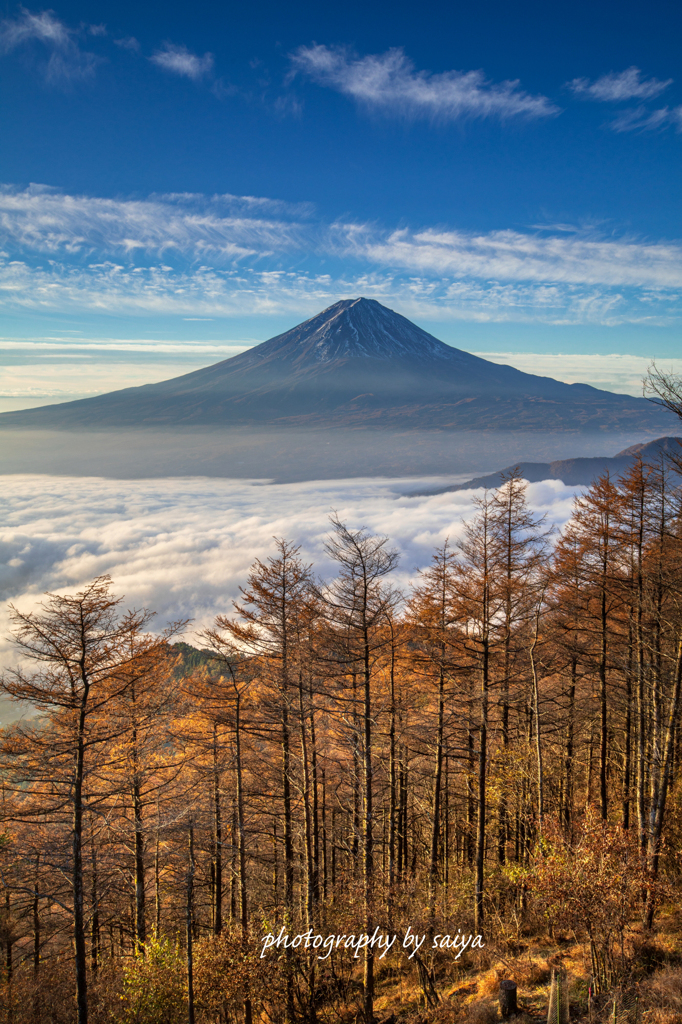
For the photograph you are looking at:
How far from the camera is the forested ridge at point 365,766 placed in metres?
10.1

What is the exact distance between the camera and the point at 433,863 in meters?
14.8

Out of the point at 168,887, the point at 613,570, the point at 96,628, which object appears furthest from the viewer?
the point at 168,887

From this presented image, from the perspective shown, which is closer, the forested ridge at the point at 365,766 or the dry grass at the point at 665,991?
the dry grass at the point at 665,991

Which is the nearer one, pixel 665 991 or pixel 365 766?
pixel 665 991

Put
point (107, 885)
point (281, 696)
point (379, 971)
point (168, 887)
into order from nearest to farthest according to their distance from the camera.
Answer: point (107, 885) → point (379, 971) → point (281, 696) → point (168, 887)

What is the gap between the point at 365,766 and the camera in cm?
1080

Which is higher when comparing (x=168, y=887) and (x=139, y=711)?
(x=139, y=711)

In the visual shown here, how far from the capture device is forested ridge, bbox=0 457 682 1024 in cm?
1007

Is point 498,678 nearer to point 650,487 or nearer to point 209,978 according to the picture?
point 650,487

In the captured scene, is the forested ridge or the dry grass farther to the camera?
the forested ridge

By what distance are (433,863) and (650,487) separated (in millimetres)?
12812

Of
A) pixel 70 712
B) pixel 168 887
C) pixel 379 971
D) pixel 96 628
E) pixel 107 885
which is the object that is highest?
pixel 96 628

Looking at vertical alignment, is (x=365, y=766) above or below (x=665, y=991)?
above

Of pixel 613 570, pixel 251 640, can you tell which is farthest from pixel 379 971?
pixel 613 570
